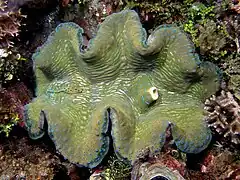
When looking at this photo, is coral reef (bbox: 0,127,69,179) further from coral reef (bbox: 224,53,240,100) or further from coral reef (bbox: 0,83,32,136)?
coral reef (bbox: 224,53,240,100)

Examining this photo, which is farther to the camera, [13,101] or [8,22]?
[13,101]

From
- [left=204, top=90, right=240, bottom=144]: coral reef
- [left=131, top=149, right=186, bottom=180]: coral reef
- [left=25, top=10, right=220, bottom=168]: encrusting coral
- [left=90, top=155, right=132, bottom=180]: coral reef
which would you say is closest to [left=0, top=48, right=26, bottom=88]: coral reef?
[left=25, top=10, right=220, bottom=168]: encrusting coral

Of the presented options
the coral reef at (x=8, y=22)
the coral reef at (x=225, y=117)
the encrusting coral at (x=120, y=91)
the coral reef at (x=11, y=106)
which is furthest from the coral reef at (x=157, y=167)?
the coral reef at (x=8, y=22)

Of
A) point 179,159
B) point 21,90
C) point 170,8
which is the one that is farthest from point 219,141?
point 21,90

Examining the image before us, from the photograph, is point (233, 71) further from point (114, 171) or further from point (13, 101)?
point (13, 101)

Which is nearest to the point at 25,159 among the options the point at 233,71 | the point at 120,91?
the point at 120,91

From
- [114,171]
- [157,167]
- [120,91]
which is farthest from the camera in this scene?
[120,91]

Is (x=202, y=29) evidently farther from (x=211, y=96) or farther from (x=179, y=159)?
(x=179, y=159)
